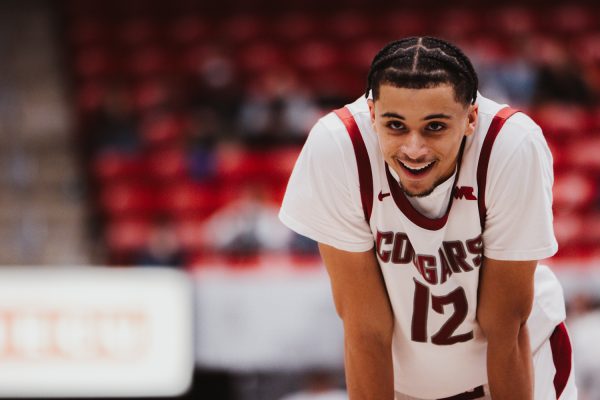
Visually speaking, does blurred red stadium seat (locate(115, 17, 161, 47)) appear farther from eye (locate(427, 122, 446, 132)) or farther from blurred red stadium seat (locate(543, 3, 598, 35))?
eye (locate(427, 122, 446, 132))

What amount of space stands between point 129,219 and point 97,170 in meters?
0.82

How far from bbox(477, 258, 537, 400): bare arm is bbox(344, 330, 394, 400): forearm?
0.25 metres

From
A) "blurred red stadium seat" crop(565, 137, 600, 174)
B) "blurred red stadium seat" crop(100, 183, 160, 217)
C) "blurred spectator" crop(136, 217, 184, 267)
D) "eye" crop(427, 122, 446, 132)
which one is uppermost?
"eye" crop(427, 122, 446, 132)

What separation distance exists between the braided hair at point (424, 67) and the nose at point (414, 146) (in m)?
0.11

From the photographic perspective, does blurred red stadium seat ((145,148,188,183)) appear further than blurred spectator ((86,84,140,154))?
No

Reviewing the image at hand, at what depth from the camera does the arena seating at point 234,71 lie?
26.3 ft

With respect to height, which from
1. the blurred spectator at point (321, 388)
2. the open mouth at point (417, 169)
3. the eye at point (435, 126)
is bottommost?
Answer: the blurred spectator at point (321, 388)

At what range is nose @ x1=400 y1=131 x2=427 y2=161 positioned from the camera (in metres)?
2.27

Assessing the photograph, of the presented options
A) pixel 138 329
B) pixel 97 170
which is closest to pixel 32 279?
pixel 138 329

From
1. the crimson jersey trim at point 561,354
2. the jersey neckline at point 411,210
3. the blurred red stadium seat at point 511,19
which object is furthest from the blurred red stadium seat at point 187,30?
the jersey neckline at point 411,210

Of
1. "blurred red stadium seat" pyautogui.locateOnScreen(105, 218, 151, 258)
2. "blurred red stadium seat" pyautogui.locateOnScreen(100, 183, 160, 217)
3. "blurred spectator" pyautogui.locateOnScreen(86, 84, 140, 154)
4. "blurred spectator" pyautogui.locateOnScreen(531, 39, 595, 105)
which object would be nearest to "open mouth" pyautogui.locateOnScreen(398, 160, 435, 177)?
"blurred red stadium seat" pyautogui.locateOnScreen(105, 218, 151, 258)

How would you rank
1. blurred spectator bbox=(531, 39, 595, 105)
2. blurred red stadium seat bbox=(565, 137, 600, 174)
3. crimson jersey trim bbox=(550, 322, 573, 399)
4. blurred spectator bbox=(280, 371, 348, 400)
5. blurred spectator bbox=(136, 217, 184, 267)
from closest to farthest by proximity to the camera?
1. crimson jersey trim bbox=(550, 322, 573, 399)
2. blurred spectator bbox=(280, 371, 348, 400)
3. blurred spectator bbox=(136, 217, 184, 267)
4. blurred red stadium seat bbox=(565, 137, 600, 174)
5. blurred spectator bbox=(531, 39, 595, 105)

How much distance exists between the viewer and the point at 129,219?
26.6 ft

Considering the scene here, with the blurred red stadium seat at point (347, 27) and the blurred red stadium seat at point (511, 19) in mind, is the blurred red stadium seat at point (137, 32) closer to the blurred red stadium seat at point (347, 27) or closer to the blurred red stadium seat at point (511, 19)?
the blurred red stadium seat at point (347, 27)
